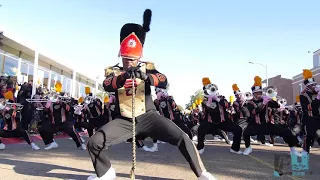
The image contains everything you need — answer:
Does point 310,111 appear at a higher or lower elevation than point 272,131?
higher

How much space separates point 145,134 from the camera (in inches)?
192

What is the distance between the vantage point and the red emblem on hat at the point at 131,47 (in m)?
4.84

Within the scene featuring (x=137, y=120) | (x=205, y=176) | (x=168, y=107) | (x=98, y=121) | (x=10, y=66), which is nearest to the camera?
(x=205, y=176)

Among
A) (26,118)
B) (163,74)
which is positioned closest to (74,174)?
(163,74)

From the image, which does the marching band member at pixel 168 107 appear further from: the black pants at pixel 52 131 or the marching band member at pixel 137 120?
the marching band member at pixel 137 120

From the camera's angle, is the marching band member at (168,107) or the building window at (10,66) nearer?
the marching band member at (168,107)

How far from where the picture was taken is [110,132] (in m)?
4.66

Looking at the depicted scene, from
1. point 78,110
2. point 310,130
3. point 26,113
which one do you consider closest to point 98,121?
point 78,110

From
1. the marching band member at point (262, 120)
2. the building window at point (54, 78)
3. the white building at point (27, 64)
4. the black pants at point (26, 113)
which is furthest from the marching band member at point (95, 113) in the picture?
the building window at point (54, 78)

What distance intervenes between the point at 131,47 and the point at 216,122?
16.4 ft

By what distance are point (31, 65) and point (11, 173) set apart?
16.1 metres

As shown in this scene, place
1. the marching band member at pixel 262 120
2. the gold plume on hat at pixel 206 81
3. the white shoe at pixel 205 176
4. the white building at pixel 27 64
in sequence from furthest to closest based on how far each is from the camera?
the white building at pixel 27 64 < the gold plume on hat at pixel 206 81 < the marching band member at pixel 262 120 < the white shoe at pixel 205 176

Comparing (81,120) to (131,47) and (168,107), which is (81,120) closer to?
(168,107)

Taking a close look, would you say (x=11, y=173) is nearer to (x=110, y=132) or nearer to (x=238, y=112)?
(x=110, y=132)
